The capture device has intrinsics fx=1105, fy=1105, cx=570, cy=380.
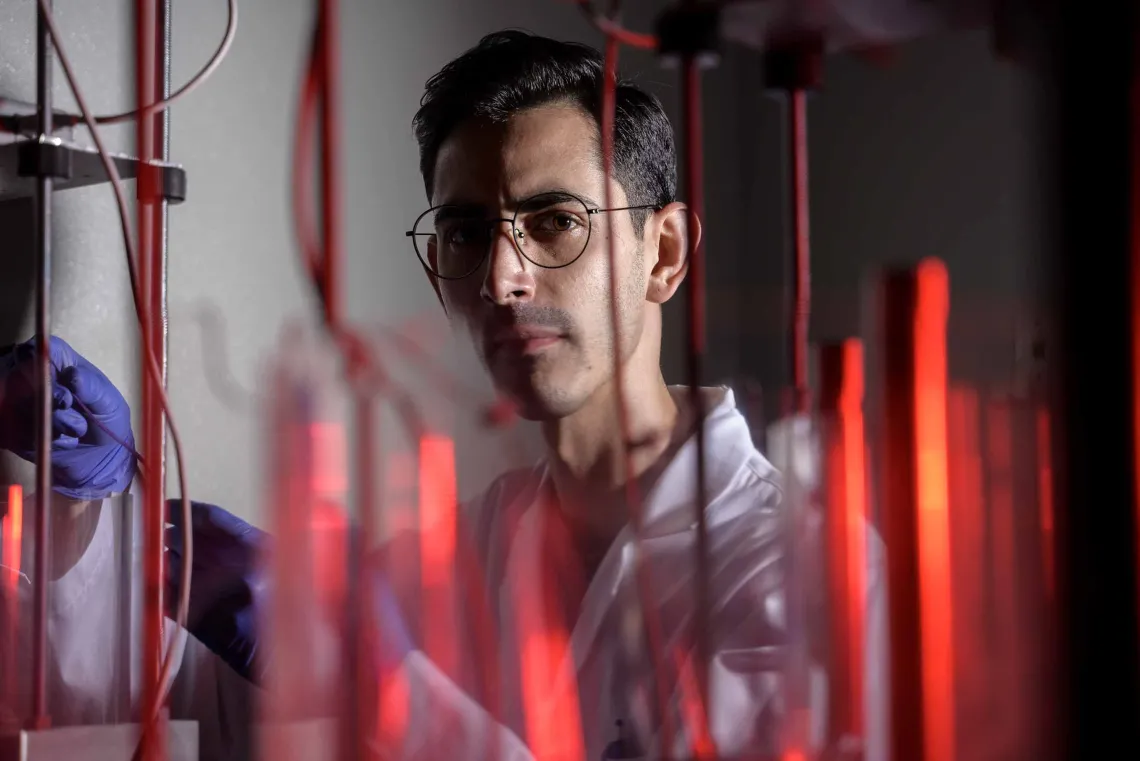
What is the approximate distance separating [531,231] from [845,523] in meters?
0.61

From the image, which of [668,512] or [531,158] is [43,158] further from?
[668,512]

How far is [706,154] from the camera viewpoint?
67.1 inches

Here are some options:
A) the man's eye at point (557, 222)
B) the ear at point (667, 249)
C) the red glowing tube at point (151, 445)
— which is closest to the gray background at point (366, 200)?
the ear at point (667, 249)

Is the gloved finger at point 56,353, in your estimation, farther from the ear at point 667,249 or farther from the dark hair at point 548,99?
the ear at point 667,249

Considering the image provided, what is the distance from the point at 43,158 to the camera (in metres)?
0.89

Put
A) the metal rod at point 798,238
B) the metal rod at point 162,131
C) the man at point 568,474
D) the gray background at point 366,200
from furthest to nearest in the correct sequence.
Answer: the gray background at point 366,200
the man at point 568,474
the metal rod at point 162,131
the metal rod at point 798,238

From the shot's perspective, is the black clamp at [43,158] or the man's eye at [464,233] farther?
the man's eye at [464,233]

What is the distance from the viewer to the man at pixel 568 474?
1109mm

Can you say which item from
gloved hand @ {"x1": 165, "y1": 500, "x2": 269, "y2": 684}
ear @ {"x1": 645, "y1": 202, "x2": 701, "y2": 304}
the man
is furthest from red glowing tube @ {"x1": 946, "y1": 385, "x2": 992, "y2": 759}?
gloved hand @ {"x1": 165, "y1": 500, "x2": 269, "y2": 684}

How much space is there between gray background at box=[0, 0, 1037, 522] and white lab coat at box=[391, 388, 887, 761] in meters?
0.17

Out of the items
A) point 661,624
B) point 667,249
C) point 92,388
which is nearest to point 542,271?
point 667,249

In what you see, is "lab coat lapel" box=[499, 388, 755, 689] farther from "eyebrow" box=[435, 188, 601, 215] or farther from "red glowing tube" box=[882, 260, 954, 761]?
"red glowing tube" box=[882, 260, 954, 761]

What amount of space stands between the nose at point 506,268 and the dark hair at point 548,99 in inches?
6.2

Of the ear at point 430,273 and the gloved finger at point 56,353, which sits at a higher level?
the ear at point 430,273
